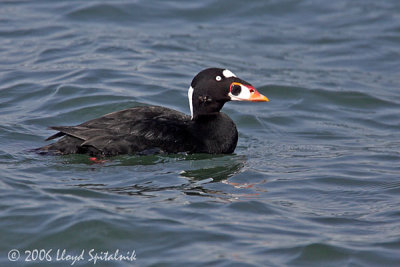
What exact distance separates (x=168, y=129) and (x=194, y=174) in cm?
60

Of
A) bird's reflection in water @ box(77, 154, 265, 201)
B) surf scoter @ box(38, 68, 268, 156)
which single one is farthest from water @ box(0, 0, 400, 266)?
surf scoter @ box(38, 68, 268, 156)

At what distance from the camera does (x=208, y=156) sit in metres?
7.47

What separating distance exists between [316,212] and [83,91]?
4670mm

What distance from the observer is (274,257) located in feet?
16.9

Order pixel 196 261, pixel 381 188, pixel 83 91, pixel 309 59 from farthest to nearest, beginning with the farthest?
pixel 309 59 → pixel 83 91 → pixel 381 188 → pixel 196 261

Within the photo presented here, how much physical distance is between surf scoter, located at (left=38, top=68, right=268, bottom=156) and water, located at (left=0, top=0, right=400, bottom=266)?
0.15m

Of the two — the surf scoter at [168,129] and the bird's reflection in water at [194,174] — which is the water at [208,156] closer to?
the bird's reflection in water at [194,174]

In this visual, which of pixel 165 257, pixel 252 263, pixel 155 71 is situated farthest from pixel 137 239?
pixel 155 71

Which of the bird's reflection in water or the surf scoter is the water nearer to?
the bird's reflection in water

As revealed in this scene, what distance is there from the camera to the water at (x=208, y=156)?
17.7 ft

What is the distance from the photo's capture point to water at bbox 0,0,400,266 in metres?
5.38

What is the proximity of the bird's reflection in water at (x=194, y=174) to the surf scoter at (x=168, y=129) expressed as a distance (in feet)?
0.27

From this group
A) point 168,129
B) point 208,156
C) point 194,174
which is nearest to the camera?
point 194,174

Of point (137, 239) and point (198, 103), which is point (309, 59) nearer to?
point (198, 103)
